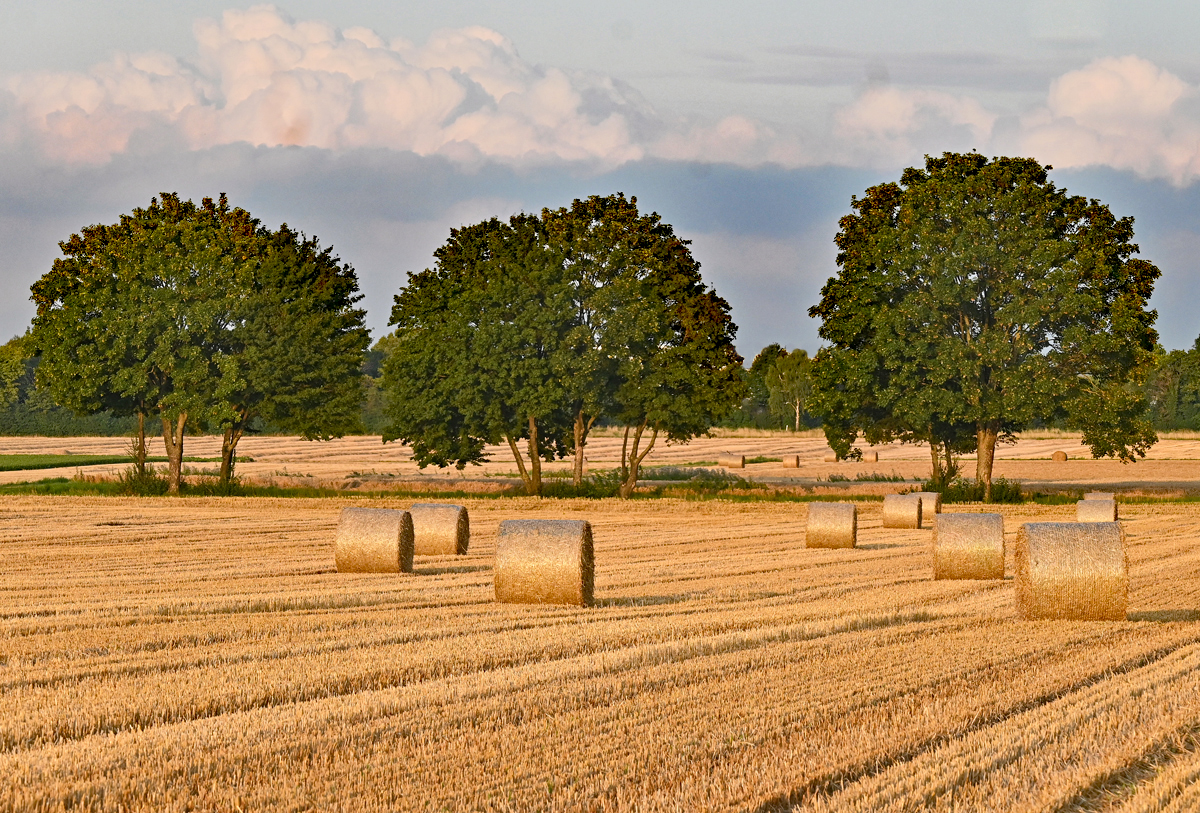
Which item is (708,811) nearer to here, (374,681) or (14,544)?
(374,681)

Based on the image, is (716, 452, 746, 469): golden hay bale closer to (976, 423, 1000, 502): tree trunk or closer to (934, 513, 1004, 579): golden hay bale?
(976, 423, 1000, 502): tree trunk

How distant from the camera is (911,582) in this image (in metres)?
19.0

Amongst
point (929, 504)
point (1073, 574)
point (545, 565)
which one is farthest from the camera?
point (929, 504)

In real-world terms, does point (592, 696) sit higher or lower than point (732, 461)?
lower

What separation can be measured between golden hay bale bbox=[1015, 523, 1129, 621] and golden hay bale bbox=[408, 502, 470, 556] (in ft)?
35.7

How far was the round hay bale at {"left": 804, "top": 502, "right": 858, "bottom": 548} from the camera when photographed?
25453mm

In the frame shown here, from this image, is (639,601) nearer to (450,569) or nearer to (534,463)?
(450,569)

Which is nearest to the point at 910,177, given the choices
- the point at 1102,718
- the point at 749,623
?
the point at 749,623

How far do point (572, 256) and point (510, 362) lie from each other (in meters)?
4.43

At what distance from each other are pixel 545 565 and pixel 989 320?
30.9 meters

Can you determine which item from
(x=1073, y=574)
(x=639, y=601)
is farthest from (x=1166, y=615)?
(x=639, y=601)

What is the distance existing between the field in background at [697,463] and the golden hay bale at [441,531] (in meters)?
22.7

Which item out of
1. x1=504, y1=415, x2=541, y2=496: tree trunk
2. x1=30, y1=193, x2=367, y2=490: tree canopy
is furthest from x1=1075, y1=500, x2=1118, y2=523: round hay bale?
x1=30, y1=193, x2=367, y2=490: tree canopy

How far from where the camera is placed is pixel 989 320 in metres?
43.2
